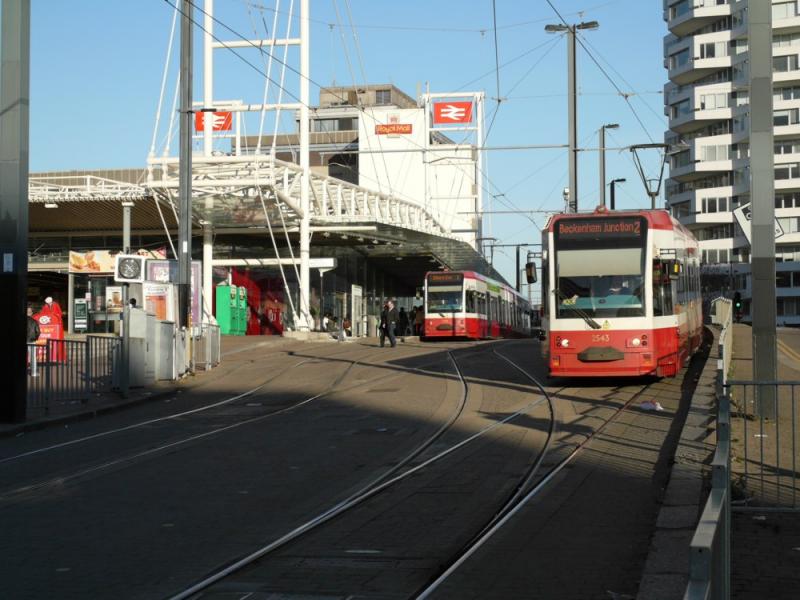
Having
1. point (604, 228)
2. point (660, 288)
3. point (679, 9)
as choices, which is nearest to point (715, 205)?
point (679, 9)

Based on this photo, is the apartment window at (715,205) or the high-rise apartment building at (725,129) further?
the apartment window at (715,205)

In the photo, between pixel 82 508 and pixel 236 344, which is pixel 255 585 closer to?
pixel 82 508

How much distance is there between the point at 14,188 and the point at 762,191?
11.3m

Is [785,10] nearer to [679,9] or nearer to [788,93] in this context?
[788,93]

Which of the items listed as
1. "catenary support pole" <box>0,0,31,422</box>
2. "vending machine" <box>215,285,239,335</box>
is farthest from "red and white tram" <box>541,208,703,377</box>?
"vending machine" <box>215,285,239,335</box>

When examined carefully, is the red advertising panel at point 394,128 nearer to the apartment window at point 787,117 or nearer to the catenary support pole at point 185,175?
the apartment window at point 787,117

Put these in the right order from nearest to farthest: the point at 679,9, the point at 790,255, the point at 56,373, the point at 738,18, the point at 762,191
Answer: the point at 762,191, the point at 56,373, the point at 790,255, the point at 738,18, the point at 679,9

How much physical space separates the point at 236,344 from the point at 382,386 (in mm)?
17202

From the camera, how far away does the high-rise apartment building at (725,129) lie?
3514 inches

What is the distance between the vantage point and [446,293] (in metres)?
48.4

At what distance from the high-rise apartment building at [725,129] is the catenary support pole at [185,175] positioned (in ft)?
227

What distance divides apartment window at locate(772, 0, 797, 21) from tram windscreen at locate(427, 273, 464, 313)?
5284 cm

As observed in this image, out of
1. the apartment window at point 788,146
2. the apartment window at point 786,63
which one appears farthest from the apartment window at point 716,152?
the apartment window at point 786,63

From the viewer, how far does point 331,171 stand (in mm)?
→ 89438
